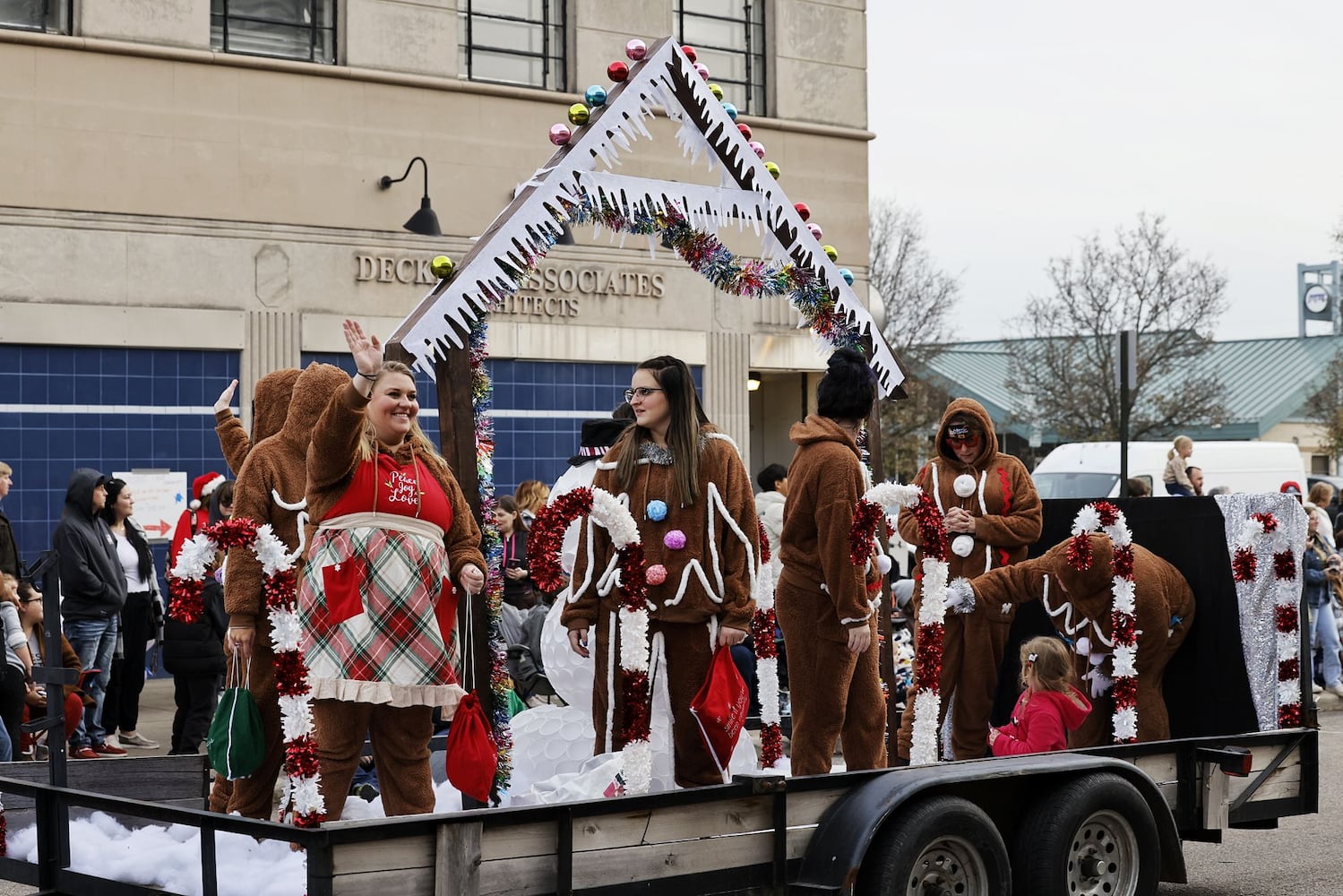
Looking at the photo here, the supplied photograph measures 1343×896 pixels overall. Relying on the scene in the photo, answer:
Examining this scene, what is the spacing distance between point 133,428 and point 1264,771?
440 inches

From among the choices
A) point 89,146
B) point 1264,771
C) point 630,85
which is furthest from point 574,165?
point 89,146

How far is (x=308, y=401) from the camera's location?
633 cm

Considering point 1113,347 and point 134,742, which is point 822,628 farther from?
point 1113,347

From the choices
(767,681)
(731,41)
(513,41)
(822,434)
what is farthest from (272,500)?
(731,41)

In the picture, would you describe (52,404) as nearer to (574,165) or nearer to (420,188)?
(420,188)

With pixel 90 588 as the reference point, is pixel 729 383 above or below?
above

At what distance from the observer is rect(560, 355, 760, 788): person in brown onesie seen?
6.38 meters

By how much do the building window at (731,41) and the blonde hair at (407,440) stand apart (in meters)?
12.8

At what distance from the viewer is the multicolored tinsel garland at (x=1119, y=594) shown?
7.09 m

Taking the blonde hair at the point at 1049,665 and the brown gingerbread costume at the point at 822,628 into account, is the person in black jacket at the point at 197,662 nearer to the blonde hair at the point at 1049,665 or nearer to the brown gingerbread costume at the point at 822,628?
the brown gingerbread costume at the point at 822,628

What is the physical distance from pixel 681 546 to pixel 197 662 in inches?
180

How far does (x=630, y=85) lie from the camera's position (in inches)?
286

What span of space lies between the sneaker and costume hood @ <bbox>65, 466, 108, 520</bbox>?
1472mm

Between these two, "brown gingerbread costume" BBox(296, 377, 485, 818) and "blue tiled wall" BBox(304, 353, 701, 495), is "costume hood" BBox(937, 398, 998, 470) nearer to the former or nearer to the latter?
"brown gingerbread costume" BBox(296, 377, 485, 818)
